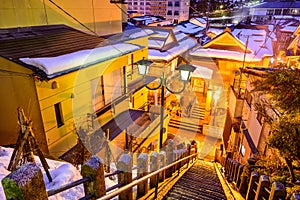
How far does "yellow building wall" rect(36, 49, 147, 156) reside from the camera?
322 inches

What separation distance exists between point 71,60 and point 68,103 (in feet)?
8.03

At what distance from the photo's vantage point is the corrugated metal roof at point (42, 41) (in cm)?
749

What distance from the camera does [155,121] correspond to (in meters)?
15.6

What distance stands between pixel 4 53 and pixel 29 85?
4.18 ft

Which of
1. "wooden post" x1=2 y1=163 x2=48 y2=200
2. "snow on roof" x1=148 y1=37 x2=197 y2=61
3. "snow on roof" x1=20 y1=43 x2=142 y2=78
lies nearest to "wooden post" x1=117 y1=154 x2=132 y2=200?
"wooden post" x1=2 y1=163 x2=48 y2=200

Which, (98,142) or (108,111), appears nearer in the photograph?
(98,142)

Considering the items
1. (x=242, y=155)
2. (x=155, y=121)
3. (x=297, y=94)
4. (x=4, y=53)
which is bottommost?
(x=242, y=155)

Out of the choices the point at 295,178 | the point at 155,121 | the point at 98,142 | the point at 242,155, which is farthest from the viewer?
the point at 155,121

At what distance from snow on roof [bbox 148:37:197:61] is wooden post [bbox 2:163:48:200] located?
772 inches

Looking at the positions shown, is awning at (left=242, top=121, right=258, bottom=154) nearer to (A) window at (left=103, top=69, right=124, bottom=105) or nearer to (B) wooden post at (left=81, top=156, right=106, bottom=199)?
(A) window at (left=103, top=69, right=124, bottom=105)

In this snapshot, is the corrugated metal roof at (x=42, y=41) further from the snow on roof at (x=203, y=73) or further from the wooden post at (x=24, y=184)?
the snow on roof at (x=203, y=73)

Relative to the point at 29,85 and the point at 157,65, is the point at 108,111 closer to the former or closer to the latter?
the point at 29,85

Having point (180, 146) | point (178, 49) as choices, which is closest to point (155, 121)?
point (180, 146)

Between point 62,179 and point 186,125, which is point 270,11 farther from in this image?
point 62,179
